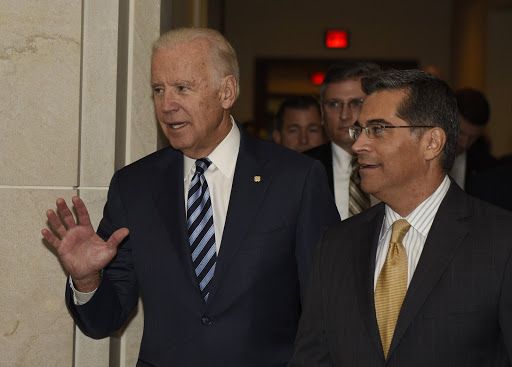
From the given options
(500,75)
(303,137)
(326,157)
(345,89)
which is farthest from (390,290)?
(500,75)

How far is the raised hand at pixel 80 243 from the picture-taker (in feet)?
10.00

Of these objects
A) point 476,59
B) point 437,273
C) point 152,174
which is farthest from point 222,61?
point 476,59

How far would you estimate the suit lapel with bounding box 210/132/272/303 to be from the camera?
3059 mm

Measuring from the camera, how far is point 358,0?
11945mm

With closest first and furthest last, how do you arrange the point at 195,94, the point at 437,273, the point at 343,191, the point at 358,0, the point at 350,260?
the point at 437,273 → the point at 350,260 → the point at 195,94 → the point at 343,191 → the point at 358,0

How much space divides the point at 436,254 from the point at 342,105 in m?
1.68

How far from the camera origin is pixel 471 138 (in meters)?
6.18

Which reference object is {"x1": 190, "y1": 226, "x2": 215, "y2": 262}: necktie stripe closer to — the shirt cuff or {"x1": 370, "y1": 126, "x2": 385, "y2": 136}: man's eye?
the shirt cuff

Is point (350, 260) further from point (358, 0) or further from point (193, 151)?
point (358, 0)

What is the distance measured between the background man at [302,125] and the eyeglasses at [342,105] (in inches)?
42.8

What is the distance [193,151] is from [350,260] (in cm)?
66

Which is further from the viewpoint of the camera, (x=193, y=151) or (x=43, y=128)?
(x=43, y=128)

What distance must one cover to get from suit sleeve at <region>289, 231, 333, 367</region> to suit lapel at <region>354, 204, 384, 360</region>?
14cm

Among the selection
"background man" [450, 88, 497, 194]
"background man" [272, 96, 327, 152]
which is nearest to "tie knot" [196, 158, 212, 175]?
"background man" [272, 96, 327, 152]
